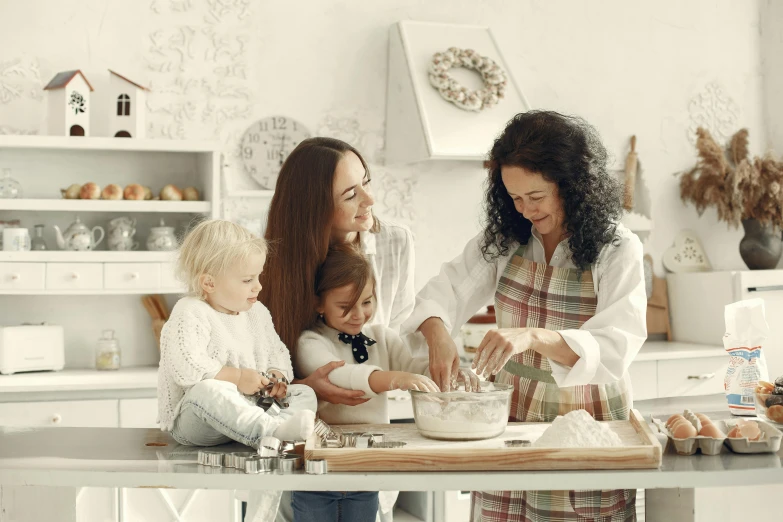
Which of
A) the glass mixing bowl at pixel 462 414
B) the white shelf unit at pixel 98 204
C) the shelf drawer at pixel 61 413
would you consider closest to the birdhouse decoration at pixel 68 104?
the white shelf unit at pixel 98 204

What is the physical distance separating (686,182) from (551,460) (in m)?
3.62

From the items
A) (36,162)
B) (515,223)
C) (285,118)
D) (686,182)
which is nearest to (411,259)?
(515,223)

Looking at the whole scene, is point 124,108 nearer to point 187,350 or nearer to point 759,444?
point 187,350

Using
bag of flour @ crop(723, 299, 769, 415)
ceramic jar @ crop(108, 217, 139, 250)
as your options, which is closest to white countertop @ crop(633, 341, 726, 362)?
bag of flour @ crop(723, 299, 769, 415)

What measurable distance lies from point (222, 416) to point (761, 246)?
11.9ft

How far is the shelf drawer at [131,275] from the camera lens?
11.9ft

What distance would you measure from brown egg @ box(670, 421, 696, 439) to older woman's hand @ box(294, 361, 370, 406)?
24.2 inches

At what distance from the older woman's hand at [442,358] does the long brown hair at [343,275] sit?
0.18 m

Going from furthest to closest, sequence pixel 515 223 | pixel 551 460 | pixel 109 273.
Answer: pixel 109 273 < pixel 515 223 < pixel 551 460

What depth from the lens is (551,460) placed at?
146 cm

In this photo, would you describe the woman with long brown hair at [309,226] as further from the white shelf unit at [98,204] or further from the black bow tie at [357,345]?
the white shelf unit at [98,204]

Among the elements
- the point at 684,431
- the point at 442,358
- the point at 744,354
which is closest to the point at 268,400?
the point at 442,358

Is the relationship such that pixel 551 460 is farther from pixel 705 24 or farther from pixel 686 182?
pixel 705 24

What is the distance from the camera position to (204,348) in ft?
5.53
